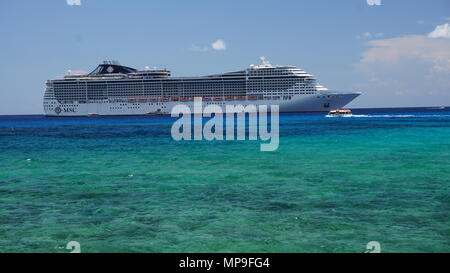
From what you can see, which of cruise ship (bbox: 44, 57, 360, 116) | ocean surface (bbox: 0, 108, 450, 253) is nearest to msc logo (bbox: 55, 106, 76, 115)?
cruise ship (bbox: 44, 57, 360, 116)

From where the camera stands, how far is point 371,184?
589 inches

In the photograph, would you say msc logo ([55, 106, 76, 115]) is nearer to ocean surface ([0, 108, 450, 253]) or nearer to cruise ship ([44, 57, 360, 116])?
cruise ship ([44, 57, 360, 116])

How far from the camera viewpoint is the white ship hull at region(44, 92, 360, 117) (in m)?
98.6

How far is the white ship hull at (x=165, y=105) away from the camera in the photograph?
3883 inches

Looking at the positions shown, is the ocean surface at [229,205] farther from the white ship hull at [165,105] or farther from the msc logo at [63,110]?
the msc logo at [63,110]

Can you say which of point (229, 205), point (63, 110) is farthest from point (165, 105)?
point (229, 205)

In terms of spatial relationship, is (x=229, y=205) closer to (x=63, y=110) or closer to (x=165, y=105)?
(x=165, y=105)

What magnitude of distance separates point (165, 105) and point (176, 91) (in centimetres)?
418

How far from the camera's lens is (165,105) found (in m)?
105

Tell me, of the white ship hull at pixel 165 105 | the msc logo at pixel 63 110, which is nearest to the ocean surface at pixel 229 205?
the white ship hull at pixel 165 105

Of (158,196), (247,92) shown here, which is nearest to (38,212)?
(158,196)
